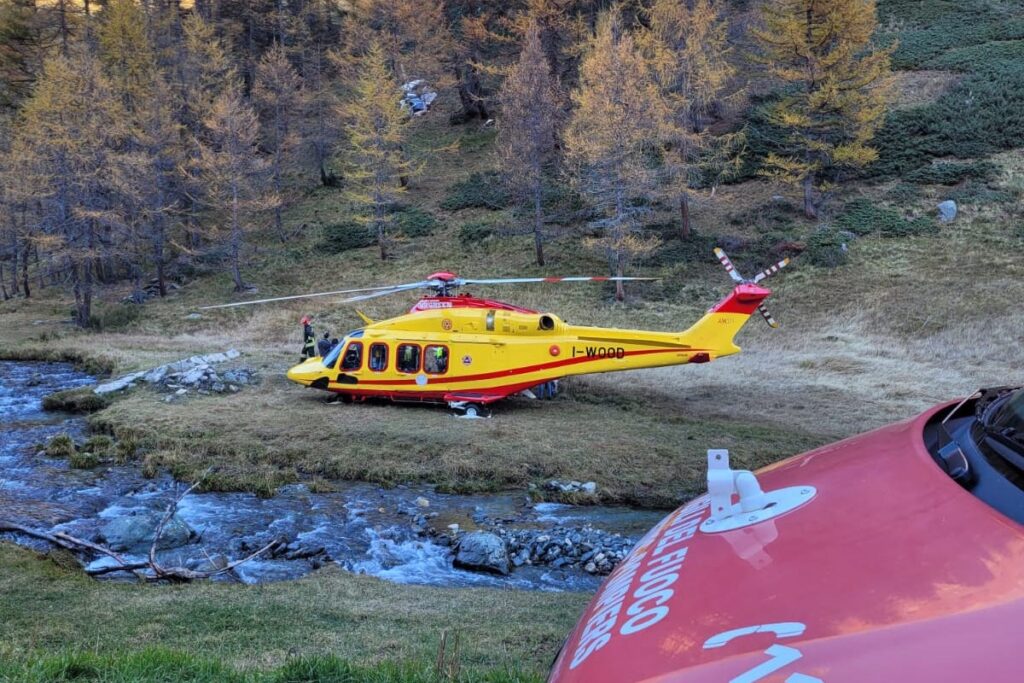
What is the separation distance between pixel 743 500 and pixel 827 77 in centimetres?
3331

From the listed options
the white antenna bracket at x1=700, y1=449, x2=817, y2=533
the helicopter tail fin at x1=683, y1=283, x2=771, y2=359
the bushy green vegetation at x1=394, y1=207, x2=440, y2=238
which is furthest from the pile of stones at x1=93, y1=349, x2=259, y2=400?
the bushy green vegetation at x1=394, y1=207, x2=440, y2=238

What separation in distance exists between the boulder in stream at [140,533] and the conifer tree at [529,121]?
78.0 ft

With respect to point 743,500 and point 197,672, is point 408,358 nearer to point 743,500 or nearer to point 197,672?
point 197,672

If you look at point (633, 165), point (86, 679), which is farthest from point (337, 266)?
point (86, 679)

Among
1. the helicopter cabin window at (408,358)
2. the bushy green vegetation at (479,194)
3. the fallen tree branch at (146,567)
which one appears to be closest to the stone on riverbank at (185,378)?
the helicopter cabin window at (408,358)

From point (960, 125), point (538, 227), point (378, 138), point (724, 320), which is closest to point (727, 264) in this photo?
point (724, 320)

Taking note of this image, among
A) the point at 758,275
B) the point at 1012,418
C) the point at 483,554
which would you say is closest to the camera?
the point at 1012,418

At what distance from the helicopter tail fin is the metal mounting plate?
496 inches

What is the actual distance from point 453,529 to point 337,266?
1067 inches

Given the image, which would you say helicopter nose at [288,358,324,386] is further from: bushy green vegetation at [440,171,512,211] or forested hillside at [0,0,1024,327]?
bushy green vegetation at [440,171,512,211]

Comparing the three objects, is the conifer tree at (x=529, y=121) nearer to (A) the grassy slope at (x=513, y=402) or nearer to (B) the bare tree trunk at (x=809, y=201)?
(A) the grassy slope at (x=513, y=402)

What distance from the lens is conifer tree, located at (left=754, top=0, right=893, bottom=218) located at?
97.7ft

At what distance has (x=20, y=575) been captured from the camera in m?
7.11

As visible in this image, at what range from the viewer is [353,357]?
15719 mm
